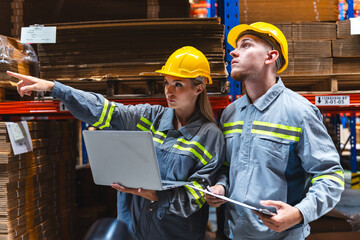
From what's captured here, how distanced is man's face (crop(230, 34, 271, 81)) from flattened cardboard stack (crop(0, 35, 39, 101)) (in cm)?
222

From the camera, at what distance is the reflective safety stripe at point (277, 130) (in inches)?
83.0

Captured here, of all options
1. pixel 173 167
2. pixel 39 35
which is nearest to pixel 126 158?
pixel 173 167

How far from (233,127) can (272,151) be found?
380 mm

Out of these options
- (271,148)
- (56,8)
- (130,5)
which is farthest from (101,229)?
(56,8)

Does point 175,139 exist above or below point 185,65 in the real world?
below

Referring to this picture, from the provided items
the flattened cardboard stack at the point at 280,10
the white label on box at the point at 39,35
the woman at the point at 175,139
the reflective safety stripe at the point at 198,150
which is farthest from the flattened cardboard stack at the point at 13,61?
the flattened cardboard stack at the point at 280,10

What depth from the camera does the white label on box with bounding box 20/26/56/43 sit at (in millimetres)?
3154

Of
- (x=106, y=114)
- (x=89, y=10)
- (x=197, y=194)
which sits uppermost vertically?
(x=89, y=10)

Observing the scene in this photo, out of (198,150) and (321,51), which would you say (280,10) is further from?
(198,150)

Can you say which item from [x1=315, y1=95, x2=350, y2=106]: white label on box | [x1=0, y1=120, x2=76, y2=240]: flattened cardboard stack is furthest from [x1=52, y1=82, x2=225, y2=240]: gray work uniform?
[x1=315, y1=95, x2=350, y2=106]: white label on box

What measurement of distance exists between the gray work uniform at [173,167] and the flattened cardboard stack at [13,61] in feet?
3.73

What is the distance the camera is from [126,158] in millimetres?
2092

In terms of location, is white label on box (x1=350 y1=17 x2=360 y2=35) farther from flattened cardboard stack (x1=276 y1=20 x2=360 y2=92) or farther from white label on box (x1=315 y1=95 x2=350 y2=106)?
white label on box (x1=315 y1=95 x2=350 y2=106)

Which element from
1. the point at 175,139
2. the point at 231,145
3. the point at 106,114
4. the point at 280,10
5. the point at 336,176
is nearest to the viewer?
the point at 336,176
